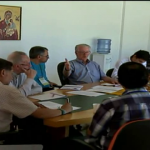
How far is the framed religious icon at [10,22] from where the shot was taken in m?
4.05

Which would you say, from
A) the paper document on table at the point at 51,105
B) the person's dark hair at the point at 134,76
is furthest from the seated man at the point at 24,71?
the person's dark hair at the point at 134,76

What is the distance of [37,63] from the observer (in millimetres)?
3523

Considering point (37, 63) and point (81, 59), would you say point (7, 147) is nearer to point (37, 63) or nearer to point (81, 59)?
point (37, 63)

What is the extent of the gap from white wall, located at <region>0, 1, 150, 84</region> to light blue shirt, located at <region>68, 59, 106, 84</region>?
3.76 feet

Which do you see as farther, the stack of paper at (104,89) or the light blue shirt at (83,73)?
the light blue shirt at (83,73)

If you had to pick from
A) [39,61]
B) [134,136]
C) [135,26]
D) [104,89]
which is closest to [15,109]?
[134,136]

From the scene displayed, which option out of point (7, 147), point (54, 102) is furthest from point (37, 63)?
point (7, 147)

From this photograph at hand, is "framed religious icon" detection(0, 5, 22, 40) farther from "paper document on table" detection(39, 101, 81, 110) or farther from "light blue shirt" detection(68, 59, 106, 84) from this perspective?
"paper document on table" detection(39, 101, 81, 110)

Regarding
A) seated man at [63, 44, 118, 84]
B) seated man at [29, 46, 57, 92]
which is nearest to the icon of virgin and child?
seated man at [29, 46, 57, 92]

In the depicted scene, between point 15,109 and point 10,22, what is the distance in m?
2.67

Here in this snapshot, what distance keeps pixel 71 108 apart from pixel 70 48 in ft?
10.7

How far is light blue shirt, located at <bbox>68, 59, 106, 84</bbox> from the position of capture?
147 inches

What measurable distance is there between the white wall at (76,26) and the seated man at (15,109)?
7.69 ft

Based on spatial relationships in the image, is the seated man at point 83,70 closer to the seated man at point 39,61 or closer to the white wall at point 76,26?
the seated man at point 39,61
